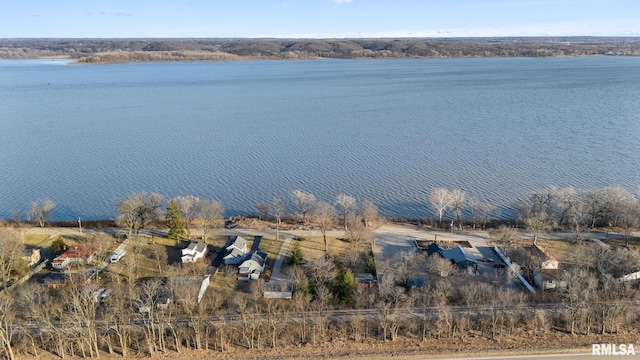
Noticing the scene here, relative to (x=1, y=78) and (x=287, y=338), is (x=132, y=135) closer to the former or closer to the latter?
(x=287, y=338)

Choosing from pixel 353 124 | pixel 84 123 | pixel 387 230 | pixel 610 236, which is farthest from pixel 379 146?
pixel 84 123

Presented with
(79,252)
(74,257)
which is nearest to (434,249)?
(79,252)

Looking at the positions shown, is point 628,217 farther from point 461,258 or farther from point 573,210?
point 461,258

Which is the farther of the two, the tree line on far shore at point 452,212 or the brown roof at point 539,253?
the tree line on far shore at point 452,212

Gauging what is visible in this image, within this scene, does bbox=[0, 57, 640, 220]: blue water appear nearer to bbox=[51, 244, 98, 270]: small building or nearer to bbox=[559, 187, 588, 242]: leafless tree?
bbox=[559, 187, 588, 242]: leafless tree

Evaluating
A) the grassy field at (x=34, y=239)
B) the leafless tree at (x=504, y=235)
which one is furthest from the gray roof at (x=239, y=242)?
the leafless tree at (x=504, y=235)

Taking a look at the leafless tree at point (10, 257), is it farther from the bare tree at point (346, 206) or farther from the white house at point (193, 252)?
the bare tree at point (346, 206)
